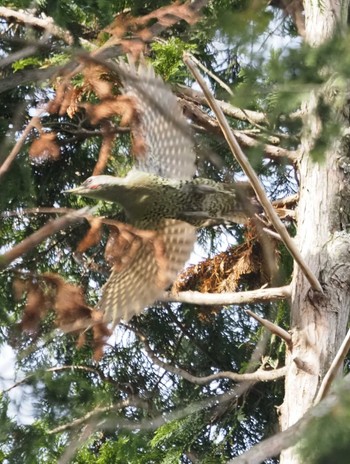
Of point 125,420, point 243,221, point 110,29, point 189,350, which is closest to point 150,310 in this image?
point 189,350

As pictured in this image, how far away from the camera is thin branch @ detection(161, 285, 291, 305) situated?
Answer: 193 inches

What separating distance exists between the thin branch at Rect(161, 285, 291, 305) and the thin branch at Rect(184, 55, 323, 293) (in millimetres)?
177

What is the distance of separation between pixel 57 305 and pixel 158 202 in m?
2.51

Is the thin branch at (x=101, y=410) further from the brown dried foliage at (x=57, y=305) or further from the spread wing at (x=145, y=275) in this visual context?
the brown dried foliage at (x=57, y=305)

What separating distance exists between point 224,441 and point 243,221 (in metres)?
1.21

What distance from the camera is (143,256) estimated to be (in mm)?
5598

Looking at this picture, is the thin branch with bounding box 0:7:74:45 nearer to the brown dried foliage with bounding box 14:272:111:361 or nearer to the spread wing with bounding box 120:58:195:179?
the spread wing with bounding box 120:58:195:179

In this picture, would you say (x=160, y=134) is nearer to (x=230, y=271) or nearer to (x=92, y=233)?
(x=230, y=271)

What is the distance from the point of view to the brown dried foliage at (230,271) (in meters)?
5.50

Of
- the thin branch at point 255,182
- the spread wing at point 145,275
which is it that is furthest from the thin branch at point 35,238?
the spread wing at point 145,275

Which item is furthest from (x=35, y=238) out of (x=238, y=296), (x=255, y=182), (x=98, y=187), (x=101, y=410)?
(x=101, y=410)

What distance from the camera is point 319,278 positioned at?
4887mm

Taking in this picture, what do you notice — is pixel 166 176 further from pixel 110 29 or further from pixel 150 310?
pixel 110 29

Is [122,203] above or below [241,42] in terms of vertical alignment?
above
